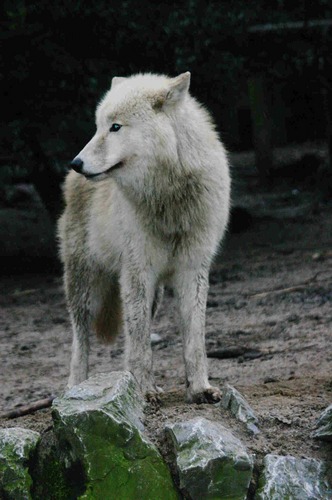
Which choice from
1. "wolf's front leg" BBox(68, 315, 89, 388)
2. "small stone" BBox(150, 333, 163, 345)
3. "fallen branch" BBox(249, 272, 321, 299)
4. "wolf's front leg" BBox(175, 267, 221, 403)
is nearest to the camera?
"wolf's front leg" BBox(175, 267, 221, 403)

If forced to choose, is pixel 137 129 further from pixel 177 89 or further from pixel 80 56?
pixel 80 56

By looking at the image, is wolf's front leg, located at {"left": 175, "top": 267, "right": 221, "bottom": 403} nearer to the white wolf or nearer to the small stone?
the white wolf

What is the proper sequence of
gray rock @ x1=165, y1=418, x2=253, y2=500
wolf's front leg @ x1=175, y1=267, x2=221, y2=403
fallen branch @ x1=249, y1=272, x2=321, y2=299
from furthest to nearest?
1. fallen branch @ x1=249, y1=272, x2=321, y2=299
2. wolf's front leg @ x1=175, y1=267, x2=221, y2=403
3. gray rock @ x1=165, y1=418, x2=253, y2=500

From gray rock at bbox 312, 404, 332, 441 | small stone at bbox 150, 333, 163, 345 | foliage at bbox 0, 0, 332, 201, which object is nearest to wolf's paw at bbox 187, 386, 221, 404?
gray rock at bbox 312, 404, 332, 441

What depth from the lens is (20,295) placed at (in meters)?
9.54

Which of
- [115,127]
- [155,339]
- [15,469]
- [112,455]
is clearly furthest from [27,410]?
[155,339]

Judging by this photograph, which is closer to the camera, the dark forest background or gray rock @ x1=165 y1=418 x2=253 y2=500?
gray rock @ x1=165 y1=418 x2=253 y2=500

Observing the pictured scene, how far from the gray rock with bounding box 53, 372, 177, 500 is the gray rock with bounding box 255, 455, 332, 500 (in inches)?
15.3

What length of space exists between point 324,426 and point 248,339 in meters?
2.62

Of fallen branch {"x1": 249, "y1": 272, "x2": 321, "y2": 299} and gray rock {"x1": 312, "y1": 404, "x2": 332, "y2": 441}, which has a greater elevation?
gray rock {"x1": 312, "y1": 404, "x2": 332, "y2": 441}

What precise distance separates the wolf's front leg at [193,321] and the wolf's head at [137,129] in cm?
60

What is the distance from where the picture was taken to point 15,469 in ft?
14.1

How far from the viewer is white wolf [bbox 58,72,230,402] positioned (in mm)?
4844

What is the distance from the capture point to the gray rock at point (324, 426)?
4363 mm
